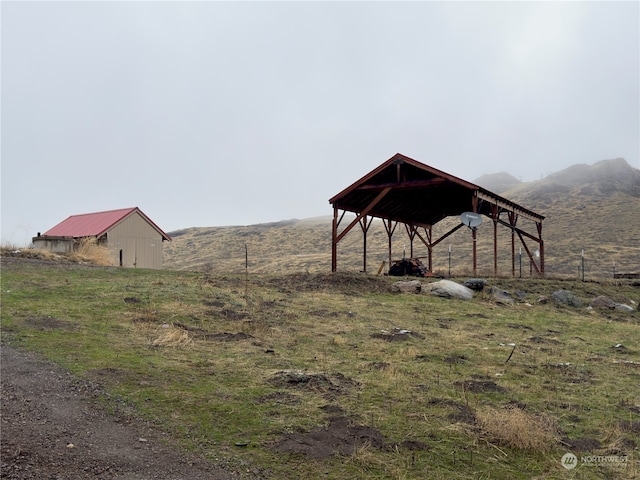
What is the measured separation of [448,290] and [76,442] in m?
14.1

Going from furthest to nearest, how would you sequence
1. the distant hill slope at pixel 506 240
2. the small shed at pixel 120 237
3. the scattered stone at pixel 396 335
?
the distant hill slope at pixel 506 240, the small shed at pixel 120 237, the scattered stone at pixel 396 335

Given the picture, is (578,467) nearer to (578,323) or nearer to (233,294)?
(578,323)

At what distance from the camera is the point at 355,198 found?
22.6 m

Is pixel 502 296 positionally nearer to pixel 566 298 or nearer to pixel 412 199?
pixel 566 298

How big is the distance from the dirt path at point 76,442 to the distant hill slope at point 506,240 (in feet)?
84.2

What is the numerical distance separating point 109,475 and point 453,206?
25380mm

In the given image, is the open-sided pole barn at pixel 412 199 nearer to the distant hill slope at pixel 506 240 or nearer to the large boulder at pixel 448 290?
the large boulder at pixel 448 290

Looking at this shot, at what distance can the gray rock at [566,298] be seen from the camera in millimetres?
16422

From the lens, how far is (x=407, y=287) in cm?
1714

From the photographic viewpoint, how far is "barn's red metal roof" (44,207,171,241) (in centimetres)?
2777

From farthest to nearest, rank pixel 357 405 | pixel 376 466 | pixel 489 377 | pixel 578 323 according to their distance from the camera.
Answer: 1. pixel 578 323
2. pixel 489 377
3. pixel 357 405
4. pixel 376 466

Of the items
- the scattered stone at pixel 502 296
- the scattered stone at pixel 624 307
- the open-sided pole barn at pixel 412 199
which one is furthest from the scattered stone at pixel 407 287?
the scattered stone at pixel 624 307

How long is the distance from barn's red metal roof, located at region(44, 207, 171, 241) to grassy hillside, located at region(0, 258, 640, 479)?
44.4 feet

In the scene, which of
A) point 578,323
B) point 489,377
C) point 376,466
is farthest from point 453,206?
point 376,466
